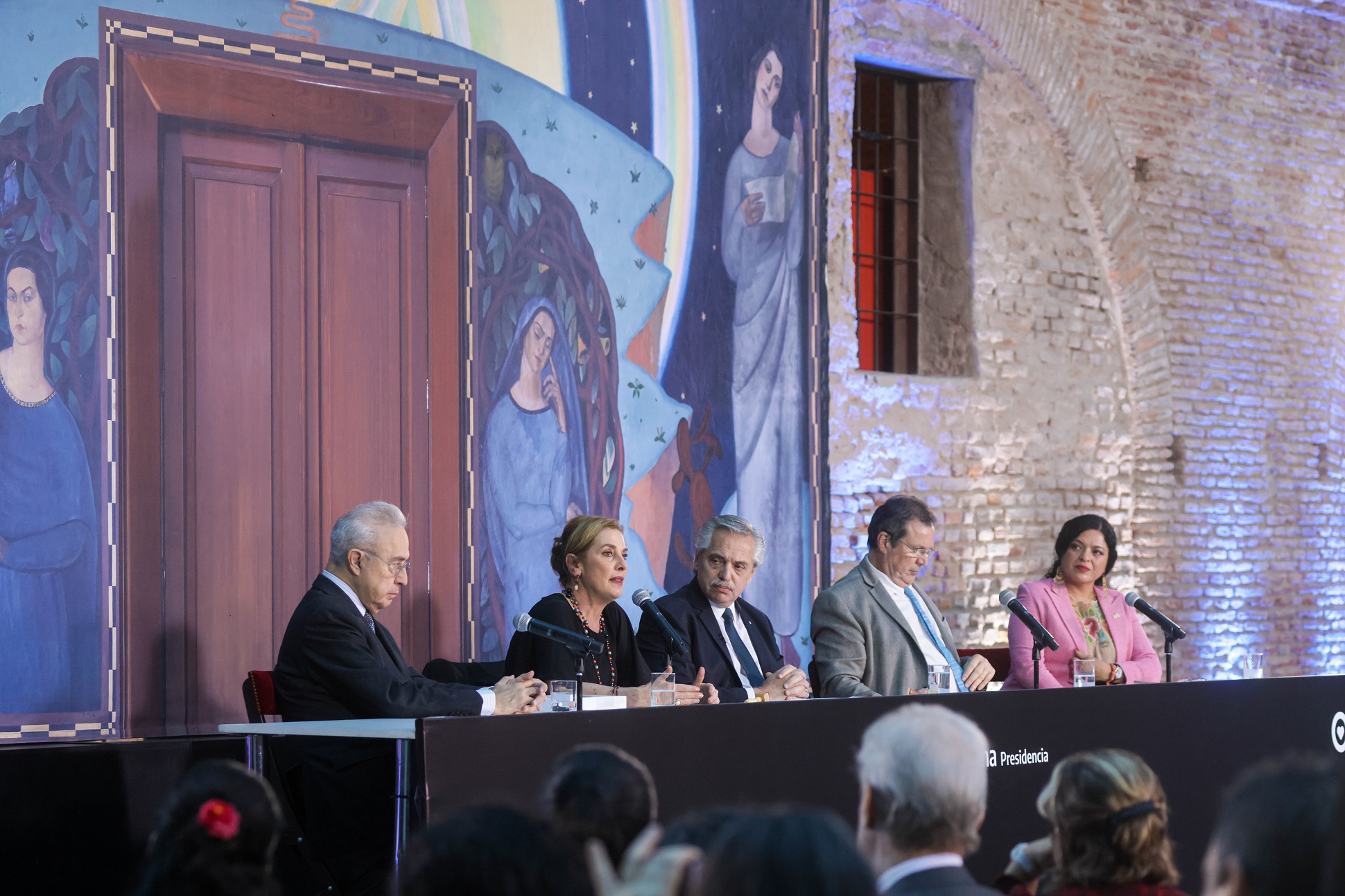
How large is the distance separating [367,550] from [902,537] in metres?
1.75

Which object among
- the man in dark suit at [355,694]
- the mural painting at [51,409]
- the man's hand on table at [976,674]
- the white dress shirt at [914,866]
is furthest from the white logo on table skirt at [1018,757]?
the mural painting at [51,409]

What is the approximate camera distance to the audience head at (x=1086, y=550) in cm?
557

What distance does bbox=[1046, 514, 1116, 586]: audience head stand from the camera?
219 inches

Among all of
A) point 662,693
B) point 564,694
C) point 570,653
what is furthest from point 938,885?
point 570,653

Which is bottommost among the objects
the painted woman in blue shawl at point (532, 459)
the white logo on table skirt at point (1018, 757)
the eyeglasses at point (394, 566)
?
the white logo on table skirt at point (1018, 757)

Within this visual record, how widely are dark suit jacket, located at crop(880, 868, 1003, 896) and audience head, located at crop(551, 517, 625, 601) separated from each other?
2543mm

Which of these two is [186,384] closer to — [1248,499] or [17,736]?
[17,736]

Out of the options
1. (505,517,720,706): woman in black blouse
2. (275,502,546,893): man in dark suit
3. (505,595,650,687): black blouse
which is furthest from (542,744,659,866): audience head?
(505,517,720,706): woman in black blouse

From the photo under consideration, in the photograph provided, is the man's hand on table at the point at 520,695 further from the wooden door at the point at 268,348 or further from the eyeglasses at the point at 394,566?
Result: the wooden door at the point at 268,348

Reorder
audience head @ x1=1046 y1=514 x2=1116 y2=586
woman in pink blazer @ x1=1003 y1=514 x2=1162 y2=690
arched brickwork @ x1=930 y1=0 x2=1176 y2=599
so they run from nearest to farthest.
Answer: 1. woman in pink blazer @ x1=1003 y1=514 x2=1162 y2=690
2. audience head @ x1=1046 y1=514 x2=1116 y2=586
3. arched brickwork @ x1=930 y1=0 x2=1176 y2=599

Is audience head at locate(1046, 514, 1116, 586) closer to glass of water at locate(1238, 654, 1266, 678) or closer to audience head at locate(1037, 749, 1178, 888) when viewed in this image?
glass of water at locate(1238, 654, 1266, 678)

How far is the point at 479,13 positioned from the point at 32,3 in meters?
1.64

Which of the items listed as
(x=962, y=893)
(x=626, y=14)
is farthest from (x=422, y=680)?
(x=626, y=14)

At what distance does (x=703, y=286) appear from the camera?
6.48m
